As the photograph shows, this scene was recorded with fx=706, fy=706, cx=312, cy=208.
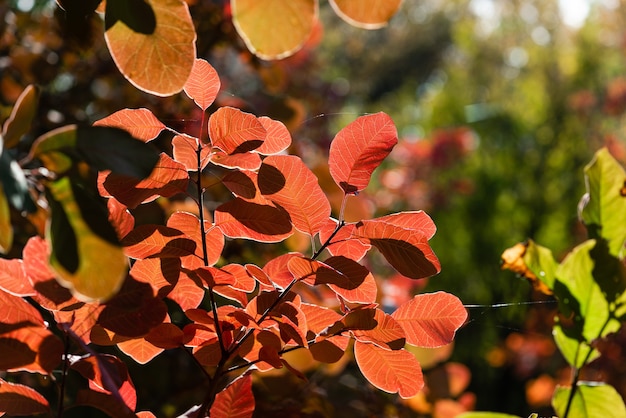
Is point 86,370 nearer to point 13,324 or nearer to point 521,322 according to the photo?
point 13,324

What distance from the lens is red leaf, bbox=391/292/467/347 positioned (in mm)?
531

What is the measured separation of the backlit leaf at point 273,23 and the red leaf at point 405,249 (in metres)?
0.19

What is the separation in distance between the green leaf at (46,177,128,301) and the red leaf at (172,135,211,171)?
7.1 inches

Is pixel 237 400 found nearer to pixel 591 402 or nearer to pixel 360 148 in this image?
pixel 360 148

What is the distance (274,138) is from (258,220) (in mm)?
61

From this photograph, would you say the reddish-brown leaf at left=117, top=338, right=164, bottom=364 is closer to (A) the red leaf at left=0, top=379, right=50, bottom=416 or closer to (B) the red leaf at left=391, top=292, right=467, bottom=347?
(A) the red leaf at left=0, top=379, right=50, bottom=416

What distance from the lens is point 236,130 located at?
19.2 inches

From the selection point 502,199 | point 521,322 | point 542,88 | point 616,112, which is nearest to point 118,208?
point 521,322

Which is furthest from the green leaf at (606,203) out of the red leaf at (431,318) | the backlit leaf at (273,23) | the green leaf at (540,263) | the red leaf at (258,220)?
the backlit leaf at (273,23)

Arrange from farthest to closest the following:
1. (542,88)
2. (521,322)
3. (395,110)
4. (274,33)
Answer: (395,110) < (542,88) < (521,322) < (274,33)

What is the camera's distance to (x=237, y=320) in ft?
1.69

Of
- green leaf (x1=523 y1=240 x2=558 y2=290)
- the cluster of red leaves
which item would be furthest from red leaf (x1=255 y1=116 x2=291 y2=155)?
green leaf (x1=523 y1=240 x2=558 y2=290)

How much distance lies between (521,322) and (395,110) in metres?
6.03

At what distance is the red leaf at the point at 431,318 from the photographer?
531 mm
